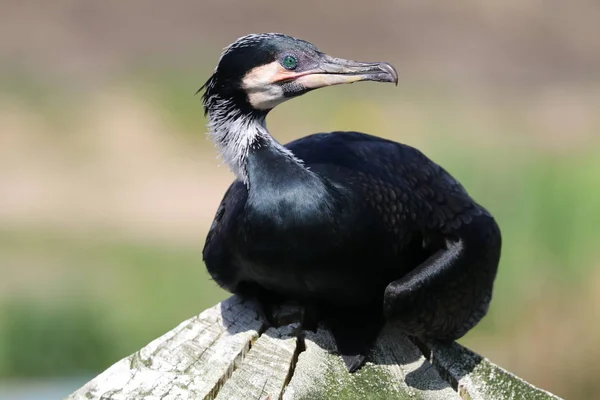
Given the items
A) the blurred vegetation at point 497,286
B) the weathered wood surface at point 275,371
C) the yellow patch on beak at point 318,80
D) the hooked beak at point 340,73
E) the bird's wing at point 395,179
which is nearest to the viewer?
the weathered wood surface at point 275,371

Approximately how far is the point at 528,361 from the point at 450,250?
220cm

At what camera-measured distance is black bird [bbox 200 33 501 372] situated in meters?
3.53

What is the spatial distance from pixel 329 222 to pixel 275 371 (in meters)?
0.65

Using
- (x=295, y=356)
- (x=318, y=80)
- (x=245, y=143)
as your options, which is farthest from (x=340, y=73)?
(x=295, y=356)

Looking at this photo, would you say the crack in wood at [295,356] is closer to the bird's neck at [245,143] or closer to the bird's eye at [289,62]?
the bird's neck at [245,143]

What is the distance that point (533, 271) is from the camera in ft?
18.8

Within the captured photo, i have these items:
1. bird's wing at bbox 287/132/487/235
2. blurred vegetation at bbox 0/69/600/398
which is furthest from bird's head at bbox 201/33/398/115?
blurred vegetation at bbox 0/69/600/398

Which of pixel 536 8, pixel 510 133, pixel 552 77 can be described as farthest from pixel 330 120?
pixel 536 8

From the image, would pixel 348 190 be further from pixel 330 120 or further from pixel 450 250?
pixel 330 120

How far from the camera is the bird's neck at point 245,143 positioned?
141 inches

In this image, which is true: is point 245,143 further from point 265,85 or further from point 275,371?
point 275,371

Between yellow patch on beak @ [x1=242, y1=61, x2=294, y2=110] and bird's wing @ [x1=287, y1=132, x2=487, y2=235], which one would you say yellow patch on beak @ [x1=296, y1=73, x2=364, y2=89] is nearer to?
yellow patch on beak @ [x1=242, y1=61, x2=294, y2=110]

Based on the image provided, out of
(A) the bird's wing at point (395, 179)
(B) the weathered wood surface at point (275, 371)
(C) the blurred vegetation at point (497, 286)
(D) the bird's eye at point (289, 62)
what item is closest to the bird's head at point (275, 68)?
(D) the bird's eye at point (289, 62)

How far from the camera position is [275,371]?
3057 mm
